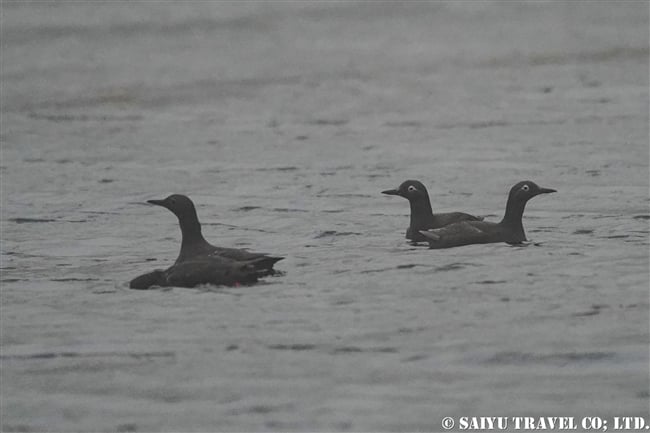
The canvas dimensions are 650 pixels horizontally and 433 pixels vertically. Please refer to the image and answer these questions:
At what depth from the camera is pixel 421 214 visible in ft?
46.5

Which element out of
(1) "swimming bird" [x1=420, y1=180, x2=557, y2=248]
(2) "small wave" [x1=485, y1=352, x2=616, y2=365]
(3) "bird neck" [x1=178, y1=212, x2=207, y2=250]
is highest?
(3) "bird neck" [x1=178, y1=212, x2=207, y2=250]

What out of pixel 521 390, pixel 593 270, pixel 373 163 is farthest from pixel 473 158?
pixel 521 390

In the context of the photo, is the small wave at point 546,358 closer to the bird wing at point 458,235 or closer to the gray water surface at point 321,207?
the gray water surface at point 321,207

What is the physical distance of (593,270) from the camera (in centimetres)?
1203

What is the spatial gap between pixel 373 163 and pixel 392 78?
7.92m

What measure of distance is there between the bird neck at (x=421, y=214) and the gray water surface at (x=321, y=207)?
10.9 inches

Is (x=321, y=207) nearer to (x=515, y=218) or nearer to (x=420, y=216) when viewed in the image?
(x=420, y=216)

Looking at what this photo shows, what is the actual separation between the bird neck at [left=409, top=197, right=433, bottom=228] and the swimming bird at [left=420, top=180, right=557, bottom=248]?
35 cm

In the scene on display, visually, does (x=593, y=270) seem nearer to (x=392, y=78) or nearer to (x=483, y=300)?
(x=483, y=300)

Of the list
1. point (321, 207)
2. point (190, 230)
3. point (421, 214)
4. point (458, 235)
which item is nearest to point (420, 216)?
point (421, 214)

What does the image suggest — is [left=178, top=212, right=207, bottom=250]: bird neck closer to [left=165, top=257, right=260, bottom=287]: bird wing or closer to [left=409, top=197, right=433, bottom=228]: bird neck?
[left=165, top=257, right=260, bottom=287]: bird wing

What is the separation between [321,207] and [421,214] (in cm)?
265

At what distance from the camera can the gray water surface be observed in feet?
29.9

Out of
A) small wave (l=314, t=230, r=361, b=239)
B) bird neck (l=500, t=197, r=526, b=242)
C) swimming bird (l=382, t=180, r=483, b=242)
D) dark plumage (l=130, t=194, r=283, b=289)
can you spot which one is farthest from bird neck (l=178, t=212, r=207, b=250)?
bird neck (l=500, t=197, r=526, b=242)
